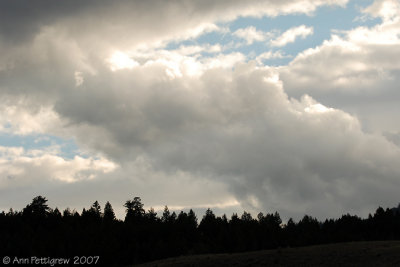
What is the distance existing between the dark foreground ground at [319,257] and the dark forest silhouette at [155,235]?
87.2ft

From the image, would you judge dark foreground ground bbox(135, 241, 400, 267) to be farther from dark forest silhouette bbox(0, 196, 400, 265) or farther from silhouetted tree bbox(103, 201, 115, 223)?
silhouetted tree bbox(103, 201, 115, 223)

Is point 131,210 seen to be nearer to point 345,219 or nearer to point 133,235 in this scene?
point 133,235

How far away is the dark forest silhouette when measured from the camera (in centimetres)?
10000

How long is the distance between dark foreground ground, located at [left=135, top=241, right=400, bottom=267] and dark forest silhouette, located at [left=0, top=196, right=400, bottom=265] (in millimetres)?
26593

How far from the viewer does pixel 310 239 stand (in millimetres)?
110188

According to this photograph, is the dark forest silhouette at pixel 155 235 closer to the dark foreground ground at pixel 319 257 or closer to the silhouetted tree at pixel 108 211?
the silhouetted tree at pixel 108 211

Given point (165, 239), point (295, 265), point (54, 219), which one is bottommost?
point (295, 265)

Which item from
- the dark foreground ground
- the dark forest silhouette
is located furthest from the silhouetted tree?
the dark foreground ground

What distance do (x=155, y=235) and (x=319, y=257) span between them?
62.6 metres

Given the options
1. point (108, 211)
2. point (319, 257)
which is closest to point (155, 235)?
point (108, 211)

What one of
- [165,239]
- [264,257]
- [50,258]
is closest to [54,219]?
[165,239]

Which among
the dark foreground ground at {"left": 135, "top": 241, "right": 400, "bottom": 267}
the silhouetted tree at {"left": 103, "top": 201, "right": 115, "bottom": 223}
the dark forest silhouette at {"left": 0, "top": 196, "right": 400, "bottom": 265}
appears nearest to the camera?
the dark foreground ground at {"left": 135, "top": 241, "right": 400, "bottom": 267}

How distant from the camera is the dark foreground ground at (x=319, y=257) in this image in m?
65.6

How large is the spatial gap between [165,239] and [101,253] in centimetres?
2806
